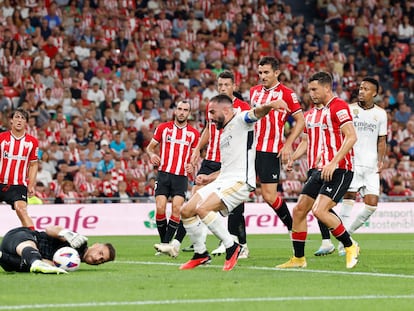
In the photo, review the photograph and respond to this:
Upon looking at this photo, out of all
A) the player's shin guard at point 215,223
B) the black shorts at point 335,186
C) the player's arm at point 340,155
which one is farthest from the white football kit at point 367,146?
the player's shin guard at point 215,223

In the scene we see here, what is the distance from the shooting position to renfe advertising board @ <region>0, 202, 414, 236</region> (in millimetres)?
21312

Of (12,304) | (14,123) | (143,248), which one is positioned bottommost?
(143,248)

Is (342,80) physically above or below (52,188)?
above

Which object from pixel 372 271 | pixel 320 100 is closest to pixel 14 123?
pixel 320 100

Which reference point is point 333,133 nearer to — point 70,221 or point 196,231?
point 196,231

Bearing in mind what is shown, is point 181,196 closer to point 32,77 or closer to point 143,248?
point 143,248

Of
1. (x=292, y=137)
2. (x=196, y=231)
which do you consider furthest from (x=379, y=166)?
(x=196, y=231)

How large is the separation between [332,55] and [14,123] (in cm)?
1667

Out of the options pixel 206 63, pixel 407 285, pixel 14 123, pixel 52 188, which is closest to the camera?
pixel 407 285

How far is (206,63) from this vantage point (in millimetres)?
28359

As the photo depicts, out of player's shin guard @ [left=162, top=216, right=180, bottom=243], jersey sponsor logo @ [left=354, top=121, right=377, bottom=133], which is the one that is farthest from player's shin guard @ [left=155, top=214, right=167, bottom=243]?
jersey sponsor logo @ [left=354, top=121, right=377, bottom=133]

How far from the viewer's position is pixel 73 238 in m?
10.9

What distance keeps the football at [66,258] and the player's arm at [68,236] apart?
0.25ft

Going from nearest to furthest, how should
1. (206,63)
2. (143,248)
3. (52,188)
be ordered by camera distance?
1. (143,248)
2. (52,188)
3. (206,63)
